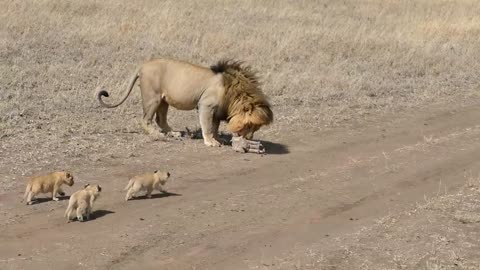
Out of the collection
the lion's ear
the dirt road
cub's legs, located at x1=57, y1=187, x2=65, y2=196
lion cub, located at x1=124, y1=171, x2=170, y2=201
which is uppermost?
the lion's ear

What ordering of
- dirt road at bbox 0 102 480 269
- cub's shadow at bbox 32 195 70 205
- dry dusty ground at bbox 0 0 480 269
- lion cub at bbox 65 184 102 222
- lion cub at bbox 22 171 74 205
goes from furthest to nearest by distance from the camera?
cub's shadow at bbox 32 195 70 205, lion cub at bbox 22 171 74 205, lion cub at bbox 65 184 102 222, dry dusty ground at bbox 0 0 480 269, dirt road at bbox 0 102 480 269

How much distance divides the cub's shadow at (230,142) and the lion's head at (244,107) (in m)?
0.38

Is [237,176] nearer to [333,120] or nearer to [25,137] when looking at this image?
[25,137]

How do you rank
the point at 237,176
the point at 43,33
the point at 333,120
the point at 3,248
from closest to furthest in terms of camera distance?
the point at 3,248 < the point at 237,176 < the point at 333,120 < the point at 43,33

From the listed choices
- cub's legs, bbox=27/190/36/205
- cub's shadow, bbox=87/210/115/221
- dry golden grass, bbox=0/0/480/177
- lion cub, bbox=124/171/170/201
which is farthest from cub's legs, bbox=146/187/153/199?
dry golden grass, bbox=0/0/480/177

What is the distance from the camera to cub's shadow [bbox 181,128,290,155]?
11027 millimetres

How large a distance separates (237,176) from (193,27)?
34.6 ft

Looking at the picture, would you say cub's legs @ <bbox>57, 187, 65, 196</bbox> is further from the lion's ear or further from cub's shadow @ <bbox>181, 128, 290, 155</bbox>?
cub's shadow @ <bbox>181, 128, 290, 155</bbox>

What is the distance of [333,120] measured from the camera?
1301 cm

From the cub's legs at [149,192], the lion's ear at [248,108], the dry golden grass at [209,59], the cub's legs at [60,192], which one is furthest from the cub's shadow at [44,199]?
the lion's ear at [248,108]

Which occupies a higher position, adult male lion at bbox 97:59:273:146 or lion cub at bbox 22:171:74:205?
adult male lion at bbox 97:59:273:146

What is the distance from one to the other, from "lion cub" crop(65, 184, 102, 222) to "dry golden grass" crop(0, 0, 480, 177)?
1.87 metres

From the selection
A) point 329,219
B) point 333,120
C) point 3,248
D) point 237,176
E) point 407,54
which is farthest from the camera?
point 407,54

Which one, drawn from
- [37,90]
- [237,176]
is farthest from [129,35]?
[237,176]
